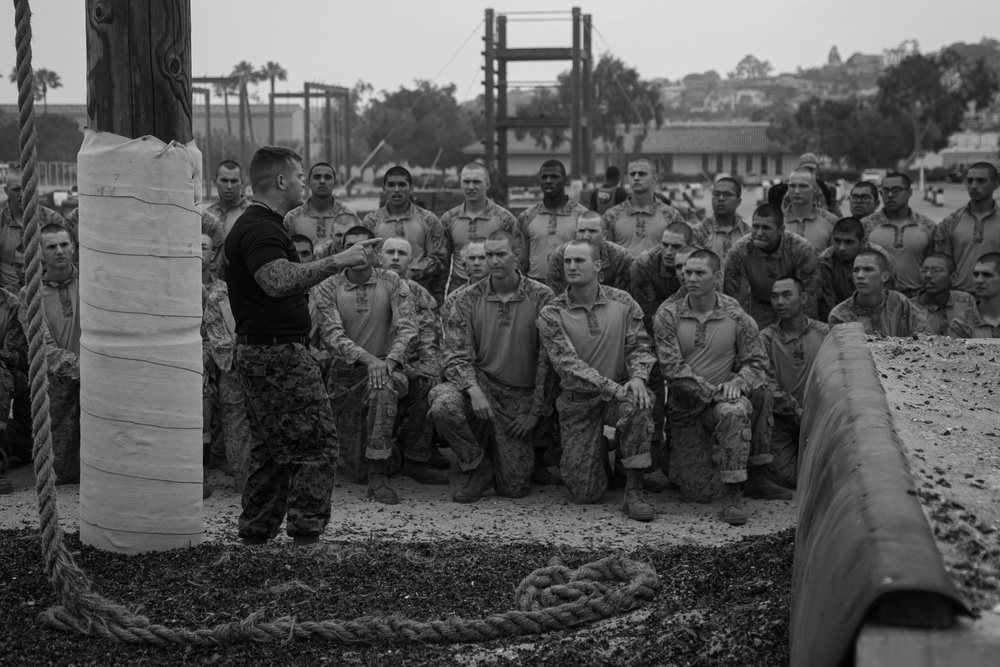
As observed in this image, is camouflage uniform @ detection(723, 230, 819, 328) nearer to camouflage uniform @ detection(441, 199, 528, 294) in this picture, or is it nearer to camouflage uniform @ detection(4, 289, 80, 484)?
camouflage uniform @ detection(441, 199, 528, 294)

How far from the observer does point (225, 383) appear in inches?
295

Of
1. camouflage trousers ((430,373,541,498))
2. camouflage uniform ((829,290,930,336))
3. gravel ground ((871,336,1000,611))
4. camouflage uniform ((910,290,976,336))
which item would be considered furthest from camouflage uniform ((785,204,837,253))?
gravel ground ((871,336,1000,611))

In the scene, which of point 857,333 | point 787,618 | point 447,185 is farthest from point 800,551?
point 447,185

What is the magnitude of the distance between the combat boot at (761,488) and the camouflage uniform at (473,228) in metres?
2.83

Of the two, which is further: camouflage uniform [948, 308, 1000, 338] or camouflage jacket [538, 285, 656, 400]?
camouflage uniform [948, 308, 1000, 338]

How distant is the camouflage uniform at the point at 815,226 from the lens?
9008 millimetres

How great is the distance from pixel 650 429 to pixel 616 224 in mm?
2881

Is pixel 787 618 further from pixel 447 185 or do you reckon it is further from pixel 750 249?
pixel 447 185

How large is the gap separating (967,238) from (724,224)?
6.03 ft

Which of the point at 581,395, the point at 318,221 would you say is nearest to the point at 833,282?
the point at 581,395

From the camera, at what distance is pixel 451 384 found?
24.0ft

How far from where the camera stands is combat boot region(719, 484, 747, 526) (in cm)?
663

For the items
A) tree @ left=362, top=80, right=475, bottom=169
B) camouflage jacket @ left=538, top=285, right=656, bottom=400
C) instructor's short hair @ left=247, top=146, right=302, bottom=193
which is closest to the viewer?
instructor's short hair @ left=247, top=146, right=302, bottom=193

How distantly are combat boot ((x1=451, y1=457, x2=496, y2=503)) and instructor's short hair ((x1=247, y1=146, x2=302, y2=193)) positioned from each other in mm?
2769
